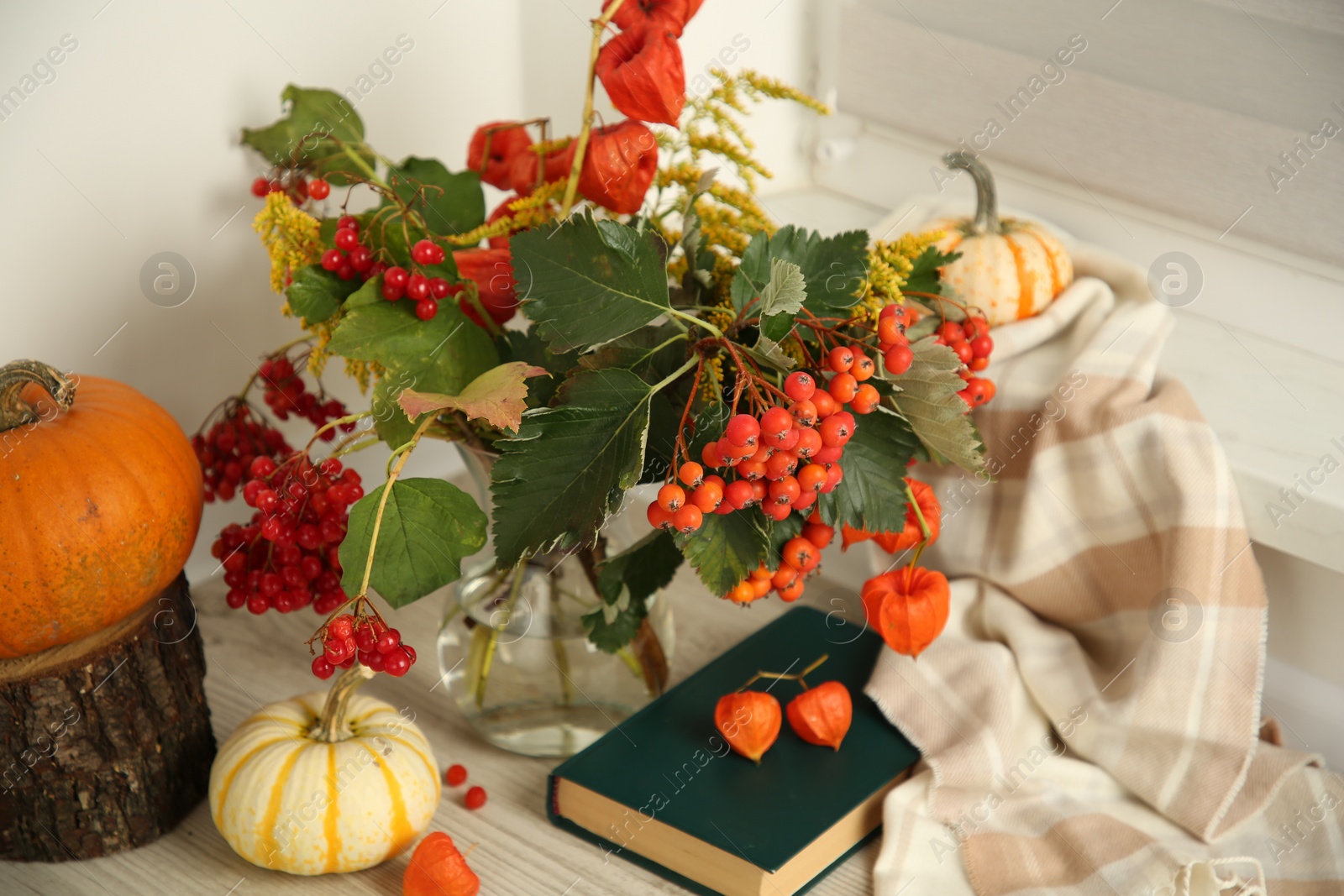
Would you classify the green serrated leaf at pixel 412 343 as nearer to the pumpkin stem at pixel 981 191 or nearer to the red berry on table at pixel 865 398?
the red berry on table at pixel 865 398

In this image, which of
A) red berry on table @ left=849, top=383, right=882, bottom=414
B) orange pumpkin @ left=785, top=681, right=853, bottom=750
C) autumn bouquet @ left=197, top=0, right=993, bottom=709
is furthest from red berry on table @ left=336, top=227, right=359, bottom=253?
orange pumpkin @ left=785, top=681, right=853, bottom=750

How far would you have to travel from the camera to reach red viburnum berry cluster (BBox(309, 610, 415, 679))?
0.60 metres

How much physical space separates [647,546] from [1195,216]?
1.97ft

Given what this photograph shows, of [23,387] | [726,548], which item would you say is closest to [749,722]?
[726,548]

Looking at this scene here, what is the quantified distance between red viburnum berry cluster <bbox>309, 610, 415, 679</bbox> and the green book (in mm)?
197

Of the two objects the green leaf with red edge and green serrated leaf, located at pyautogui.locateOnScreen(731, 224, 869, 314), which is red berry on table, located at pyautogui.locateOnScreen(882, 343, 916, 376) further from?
the green leaf with red edge

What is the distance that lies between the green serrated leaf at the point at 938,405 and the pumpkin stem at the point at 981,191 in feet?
0.75

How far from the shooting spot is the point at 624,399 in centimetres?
64

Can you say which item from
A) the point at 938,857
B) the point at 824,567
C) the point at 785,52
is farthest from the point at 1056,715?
the point at 785,52

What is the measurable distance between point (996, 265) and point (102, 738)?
0.75 metres

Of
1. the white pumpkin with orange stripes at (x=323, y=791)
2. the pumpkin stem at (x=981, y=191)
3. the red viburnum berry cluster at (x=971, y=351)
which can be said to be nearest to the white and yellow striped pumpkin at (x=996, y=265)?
the pumpkin stem at (x=981, y=191)

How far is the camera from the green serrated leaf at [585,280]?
649 millimetres

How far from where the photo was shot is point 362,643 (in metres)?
0.60

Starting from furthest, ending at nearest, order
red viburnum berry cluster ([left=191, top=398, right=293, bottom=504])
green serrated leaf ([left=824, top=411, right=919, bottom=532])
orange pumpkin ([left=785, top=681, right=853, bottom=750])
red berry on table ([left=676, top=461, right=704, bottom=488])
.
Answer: red viburnum berry cluster ([left=191, top=398, right=293, bottom=504]) → orange pumpkin ([left=785, top=681, right=853, bottom=750]) → green serrated leaf ([left=824, top=411, right=919, bottom=532]) → red berry on table ([left=676, top=461, right=704, bottom=488])
